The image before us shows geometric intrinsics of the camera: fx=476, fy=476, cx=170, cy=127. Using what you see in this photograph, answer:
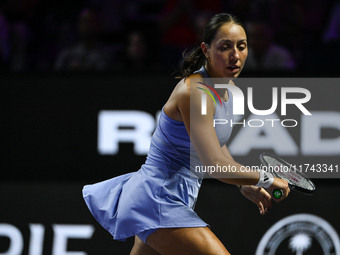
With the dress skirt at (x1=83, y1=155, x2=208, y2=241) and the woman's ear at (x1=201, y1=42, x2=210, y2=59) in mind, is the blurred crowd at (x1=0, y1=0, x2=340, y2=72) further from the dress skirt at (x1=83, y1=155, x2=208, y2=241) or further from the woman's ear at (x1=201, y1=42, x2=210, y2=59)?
the dress skirt at (x1=83, y1=155, x2=208, y2=241)

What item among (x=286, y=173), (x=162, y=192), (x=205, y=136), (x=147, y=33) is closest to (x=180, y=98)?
(x=205, y=136)

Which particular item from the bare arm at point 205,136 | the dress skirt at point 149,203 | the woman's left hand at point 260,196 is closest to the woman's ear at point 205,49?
the bare arm at point 205,136

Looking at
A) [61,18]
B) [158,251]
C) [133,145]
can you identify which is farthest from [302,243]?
[61,18]

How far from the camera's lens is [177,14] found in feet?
16.8

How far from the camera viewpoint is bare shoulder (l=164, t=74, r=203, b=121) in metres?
2.07

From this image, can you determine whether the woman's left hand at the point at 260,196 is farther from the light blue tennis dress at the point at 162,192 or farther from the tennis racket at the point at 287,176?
the light blue tennis dress at the point at 162,192

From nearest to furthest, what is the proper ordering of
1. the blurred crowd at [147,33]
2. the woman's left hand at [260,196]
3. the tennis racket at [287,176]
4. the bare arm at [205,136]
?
the bare arm at [205,136] < the tennis racket at [287,176] < the woman's left hand at [260,196] < the blurred crowd at [147,33]

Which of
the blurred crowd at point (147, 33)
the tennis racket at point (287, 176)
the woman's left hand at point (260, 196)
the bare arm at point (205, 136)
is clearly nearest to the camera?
the bare arm at point (205, 136)

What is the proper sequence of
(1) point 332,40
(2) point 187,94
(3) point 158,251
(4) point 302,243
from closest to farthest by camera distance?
(2) point 187,94
(3) point 158,251
(4) point 302,243
(1) point 332,40

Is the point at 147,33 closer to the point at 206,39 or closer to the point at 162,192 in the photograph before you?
the point at 206,39

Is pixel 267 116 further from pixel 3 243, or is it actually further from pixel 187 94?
pixel 3 243

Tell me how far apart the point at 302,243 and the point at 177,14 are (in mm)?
2716

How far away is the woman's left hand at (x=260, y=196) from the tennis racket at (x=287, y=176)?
4.7 inches

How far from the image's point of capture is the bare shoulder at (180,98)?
81.4 inches
